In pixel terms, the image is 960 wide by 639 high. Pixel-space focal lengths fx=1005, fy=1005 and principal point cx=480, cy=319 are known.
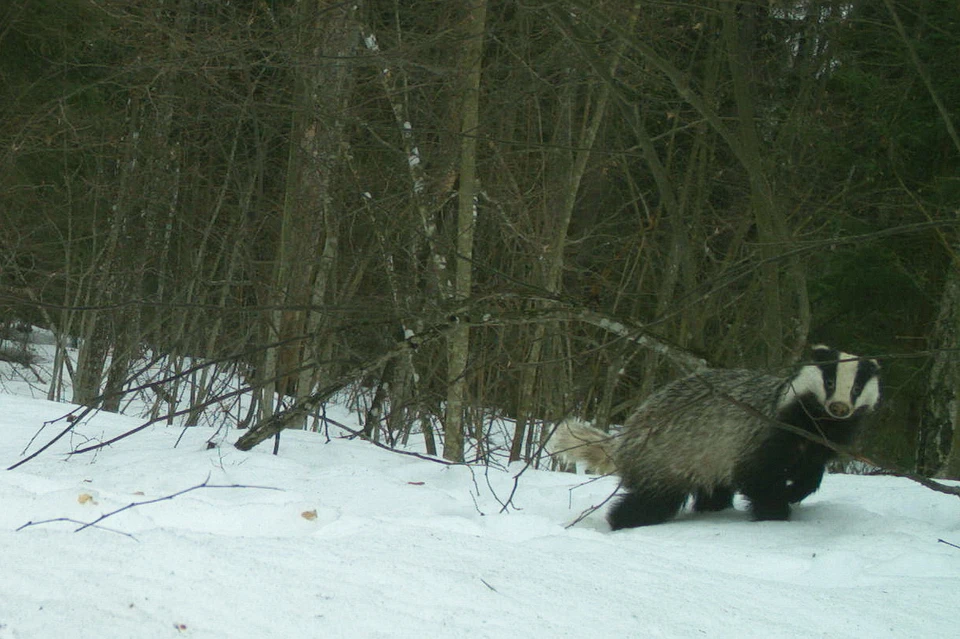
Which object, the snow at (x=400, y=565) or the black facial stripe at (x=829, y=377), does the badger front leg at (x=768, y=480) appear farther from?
the black facial stripe at (x=829, y=377)

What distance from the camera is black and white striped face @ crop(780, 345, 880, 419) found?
523cm

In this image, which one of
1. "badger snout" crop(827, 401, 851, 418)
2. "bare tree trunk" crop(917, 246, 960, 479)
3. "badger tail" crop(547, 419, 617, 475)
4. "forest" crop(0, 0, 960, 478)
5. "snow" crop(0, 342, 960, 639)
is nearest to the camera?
"snow" crop(0, 342, 960, 639)

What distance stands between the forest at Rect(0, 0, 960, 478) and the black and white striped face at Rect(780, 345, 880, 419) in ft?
5.36

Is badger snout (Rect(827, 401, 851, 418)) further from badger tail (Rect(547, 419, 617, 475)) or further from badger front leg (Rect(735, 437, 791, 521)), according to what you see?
badger tail (Rect(547, 419, 617, 475))

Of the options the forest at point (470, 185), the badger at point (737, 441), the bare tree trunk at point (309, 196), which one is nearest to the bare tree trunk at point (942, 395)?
the forest at point (470, 185)

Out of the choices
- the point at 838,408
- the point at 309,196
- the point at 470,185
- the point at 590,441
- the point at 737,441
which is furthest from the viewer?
the point at 309,196

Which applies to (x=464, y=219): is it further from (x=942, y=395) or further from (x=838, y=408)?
(x=942, y=395)

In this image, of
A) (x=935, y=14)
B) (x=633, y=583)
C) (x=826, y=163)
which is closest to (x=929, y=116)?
(x=935, y=14)

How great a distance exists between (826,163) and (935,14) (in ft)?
8.29

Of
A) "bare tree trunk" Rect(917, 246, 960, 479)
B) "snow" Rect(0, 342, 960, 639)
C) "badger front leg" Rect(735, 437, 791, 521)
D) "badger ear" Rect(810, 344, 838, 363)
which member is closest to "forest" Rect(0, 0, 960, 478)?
"bare tree trunk" Rect(917, 246, 960, 479)

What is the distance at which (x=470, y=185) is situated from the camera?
8773 millimetres

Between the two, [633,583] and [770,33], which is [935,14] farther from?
[633,583]

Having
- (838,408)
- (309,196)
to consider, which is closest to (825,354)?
(838,408)

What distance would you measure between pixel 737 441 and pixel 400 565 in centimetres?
296
